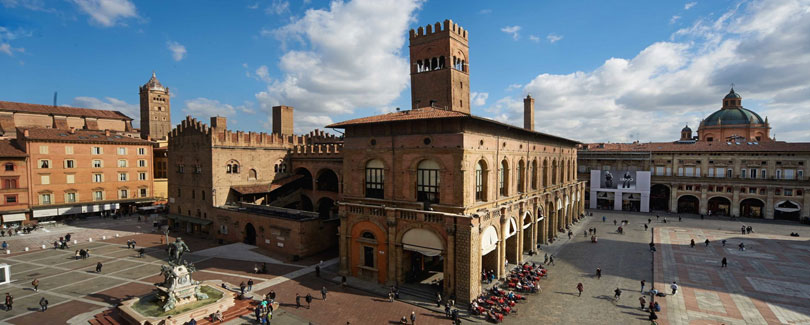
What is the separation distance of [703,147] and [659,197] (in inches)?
423

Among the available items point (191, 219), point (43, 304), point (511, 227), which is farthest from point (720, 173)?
point (43, 304)

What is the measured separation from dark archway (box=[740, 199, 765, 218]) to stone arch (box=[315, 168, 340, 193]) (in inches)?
2524

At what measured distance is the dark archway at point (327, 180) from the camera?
4525 cm

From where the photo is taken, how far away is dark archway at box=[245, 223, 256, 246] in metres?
39.1

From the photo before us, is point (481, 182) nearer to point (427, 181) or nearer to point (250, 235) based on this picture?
point (427, 181)

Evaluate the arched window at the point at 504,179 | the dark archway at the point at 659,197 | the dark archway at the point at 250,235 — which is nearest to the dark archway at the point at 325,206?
the dark archway at the point at 250,235

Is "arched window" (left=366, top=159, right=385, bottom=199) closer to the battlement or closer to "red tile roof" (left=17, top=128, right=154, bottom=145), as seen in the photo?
the battlement

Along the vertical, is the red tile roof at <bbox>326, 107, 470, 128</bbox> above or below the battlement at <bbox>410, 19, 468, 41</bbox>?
below

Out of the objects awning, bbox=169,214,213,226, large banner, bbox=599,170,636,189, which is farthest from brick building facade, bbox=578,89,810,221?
awning, bbox=169,214,213,226

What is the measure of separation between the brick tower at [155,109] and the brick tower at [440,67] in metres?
80.3

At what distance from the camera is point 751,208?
56969 mm

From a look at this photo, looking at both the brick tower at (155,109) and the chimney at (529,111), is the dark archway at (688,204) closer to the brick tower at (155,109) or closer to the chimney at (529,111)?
the chimney at (529,111)

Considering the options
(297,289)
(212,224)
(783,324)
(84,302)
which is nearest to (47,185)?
(212,224)

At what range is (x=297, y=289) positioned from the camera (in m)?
26.9
